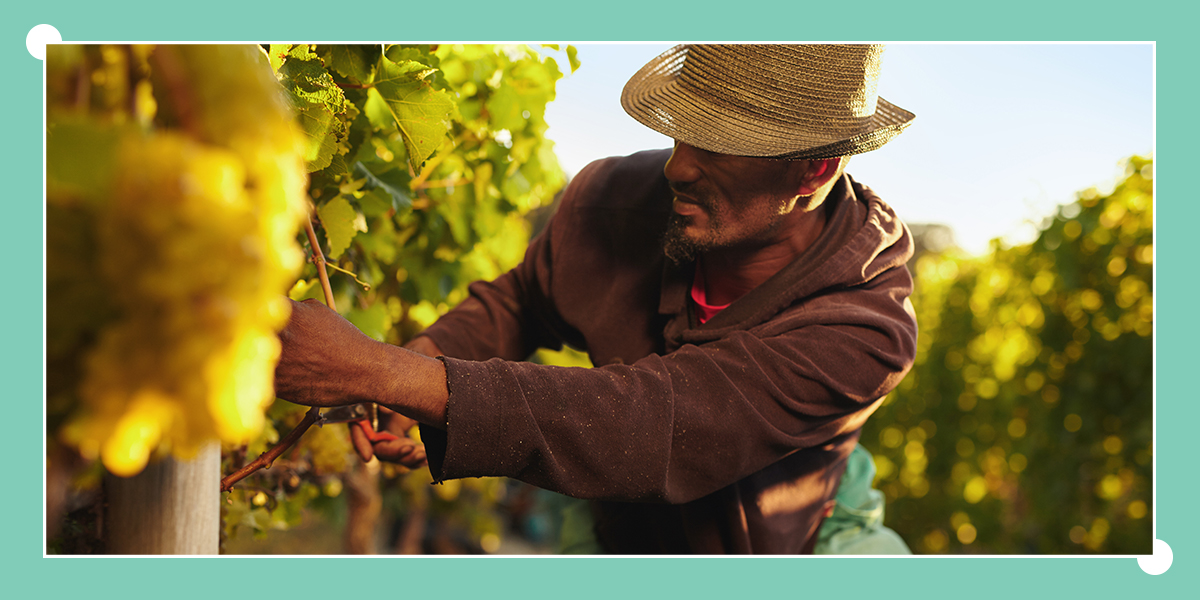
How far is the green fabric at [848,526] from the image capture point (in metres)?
1.60

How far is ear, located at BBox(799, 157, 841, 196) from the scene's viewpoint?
49.3 inches

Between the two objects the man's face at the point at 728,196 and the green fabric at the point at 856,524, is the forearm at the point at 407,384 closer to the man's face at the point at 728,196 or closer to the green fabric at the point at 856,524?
the man's face at the point at 728,196

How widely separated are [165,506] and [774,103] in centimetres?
101

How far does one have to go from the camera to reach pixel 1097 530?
256 cm

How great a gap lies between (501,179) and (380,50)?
27.4 inches

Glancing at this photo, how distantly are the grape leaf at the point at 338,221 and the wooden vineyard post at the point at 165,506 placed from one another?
32cm

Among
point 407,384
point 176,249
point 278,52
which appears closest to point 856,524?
point 407,384

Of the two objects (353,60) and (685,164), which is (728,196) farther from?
(353,60)

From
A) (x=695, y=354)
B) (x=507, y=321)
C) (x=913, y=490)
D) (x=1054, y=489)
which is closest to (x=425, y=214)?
(x=507, y=321)

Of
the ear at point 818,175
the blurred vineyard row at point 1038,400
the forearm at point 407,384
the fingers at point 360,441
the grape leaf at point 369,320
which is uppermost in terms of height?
the ear at point 818,175

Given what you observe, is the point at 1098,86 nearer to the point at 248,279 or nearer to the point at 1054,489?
the point at 248,279

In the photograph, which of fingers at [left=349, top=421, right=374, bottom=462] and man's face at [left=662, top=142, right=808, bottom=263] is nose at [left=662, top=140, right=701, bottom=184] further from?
fingers at [left=349, top=421, right=374, bottom=462]
